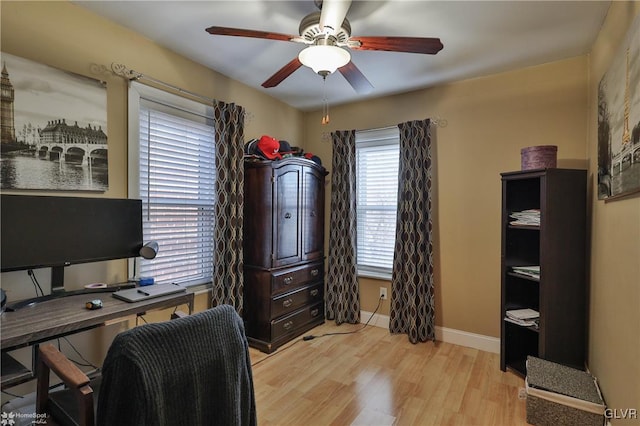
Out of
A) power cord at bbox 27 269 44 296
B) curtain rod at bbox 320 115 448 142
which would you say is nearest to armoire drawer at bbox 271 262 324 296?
curtain rod at bbox 320 115 448 142

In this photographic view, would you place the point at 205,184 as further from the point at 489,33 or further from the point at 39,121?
the point at 489,33

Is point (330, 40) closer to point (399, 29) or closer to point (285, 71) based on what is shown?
point (285, 71)

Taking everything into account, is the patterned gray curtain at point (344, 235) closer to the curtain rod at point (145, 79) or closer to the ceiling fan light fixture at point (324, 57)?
the curtain rod at point (145, 79)

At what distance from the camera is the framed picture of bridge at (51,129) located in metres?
1.71

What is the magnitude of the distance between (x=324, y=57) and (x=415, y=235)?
2.00 m

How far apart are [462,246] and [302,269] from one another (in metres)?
1.57

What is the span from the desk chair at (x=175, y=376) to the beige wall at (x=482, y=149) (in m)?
2.45

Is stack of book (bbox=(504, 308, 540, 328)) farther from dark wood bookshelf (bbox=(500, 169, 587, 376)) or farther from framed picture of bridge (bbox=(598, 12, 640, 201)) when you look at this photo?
framed picture of bridge (bbox=(598, 12, 640, 201))

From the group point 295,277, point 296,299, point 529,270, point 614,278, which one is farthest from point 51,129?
point 529,270

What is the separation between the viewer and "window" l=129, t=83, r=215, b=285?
2.35m

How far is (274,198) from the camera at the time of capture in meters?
2.93

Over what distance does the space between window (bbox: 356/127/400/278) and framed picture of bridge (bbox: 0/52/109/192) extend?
2.44 meters

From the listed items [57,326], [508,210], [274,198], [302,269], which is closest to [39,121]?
[57,326]

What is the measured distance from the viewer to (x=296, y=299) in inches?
126
